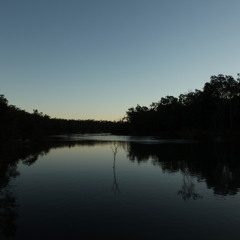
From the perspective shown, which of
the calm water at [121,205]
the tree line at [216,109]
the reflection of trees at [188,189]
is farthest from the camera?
the tree line at [216,109]

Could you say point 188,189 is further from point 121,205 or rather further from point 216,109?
point 216,109

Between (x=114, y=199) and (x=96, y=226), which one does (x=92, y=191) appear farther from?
(x=96, y=226)

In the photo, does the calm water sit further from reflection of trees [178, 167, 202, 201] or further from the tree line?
the tree line

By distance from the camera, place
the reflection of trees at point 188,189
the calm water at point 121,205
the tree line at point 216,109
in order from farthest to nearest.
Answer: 1. the tree line at point 216,109
2. the reflection of trees at point 188,189
3. the calm water at point 121,205

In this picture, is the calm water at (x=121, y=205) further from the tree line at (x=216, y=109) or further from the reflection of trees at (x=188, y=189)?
the tree line at (x=216, y=109)

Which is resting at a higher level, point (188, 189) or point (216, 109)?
point (216, 109)

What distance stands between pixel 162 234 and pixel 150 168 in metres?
27.1

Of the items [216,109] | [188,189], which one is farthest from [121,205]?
[216,109]

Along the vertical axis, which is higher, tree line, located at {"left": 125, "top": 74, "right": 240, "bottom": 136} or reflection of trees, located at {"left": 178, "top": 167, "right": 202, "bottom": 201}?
tree line, located at {"left": 125, "top": 74, "right": 240, "bottom": 136}

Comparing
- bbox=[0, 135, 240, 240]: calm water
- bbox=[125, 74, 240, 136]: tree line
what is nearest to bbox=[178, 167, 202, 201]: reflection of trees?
bbox=[0, 135, 240, 240]: calm water

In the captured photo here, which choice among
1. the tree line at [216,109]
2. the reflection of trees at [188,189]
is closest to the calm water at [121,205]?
the reflection of trees at [188,189]

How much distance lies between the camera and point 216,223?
18469 millimetres

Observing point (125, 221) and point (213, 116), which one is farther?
point (213, 116)

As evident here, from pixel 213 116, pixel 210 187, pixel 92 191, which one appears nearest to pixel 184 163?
pixel 210 187
